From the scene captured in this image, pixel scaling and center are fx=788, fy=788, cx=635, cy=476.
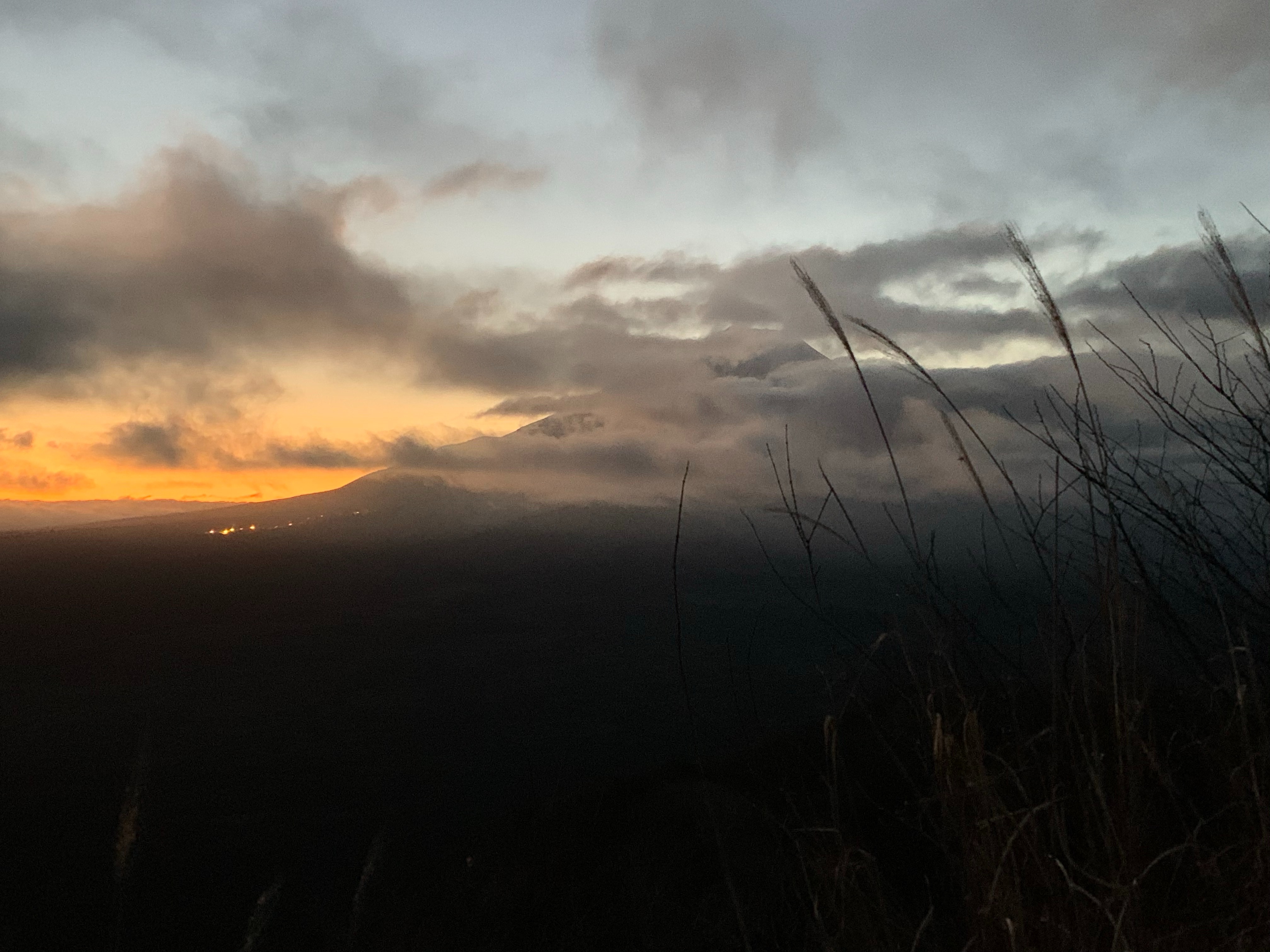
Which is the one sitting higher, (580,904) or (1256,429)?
(1256,429)

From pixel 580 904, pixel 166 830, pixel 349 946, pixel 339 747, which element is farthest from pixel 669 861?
pixel 339 747

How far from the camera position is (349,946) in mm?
1664

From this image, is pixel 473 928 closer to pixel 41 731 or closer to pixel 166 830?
pixel 166 830

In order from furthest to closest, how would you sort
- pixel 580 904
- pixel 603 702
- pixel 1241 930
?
pixel 603 702 → pixel 580 904 → pixel 1241 930

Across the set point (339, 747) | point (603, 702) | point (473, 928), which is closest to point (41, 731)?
point (339, 747)

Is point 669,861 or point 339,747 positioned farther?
point 339,747

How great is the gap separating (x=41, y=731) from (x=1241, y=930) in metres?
137

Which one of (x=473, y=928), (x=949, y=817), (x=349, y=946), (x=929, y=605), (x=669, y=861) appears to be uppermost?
(x=929, y=605)

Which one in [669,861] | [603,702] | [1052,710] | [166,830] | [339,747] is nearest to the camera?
[1052,710]

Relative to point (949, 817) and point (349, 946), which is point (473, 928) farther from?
point (949, 817)

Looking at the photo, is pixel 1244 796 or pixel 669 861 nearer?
pixel 1244 796

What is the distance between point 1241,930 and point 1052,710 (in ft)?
1.29

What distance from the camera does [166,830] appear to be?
6469 cm

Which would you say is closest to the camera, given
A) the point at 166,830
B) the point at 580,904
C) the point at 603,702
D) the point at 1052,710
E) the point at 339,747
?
the point at 1052,710
